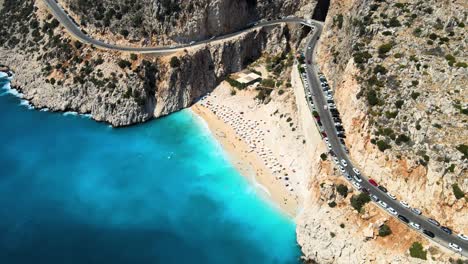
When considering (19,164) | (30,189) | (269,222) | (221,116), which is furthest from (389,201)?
(19,164)

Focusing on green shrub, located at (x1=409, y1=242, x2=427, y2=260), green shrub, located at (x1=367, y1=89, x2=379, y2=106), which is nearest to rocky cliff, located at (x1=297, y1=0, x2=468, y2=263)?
green shrub, located at (x1=367, y1=89, x2=379, y2=106)

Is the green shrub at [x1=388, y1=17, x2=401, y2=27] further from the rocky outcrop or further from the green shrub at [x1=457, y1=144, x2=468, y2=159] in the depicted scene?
the rocky outcrop

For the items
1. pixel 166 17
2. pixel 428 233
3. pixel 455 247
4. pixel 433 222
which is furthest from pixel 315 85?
pixel 455 247

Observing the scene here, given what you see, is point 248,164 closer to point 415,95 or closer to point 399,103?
point 399,103

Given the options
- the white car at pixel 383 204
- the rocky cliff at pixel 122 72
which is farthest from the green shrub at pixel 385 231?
the rocky cliff at pixel 122 72

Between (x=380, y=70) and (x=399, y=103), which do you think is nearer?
(x=399, y=103)

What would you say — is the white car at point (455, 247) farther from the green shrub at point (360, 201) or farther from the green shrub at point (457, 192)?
the green shrub at point (360, 201)
